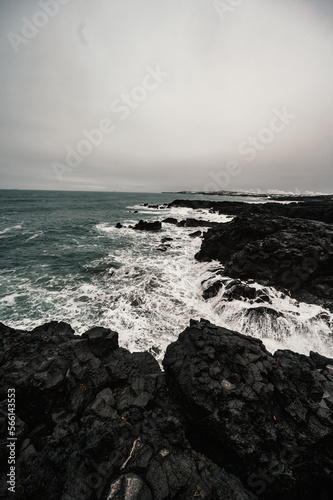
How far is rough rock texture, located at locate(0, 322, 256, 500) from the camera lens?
412cm

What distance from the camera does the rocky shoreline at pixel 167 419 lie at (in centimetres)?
429

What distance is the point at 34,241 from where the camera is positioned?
30.3m

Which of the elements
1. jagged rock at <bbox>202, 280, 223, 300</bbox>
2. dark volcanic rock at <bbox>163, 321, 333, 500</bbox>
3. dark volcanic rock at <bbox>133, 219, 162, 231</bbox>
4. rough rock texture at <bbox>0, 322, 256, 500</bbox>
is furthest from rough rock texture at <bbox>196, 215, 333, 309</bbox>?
dark volcanic rock at <bbox>133, 219, 162, 231</bbox>

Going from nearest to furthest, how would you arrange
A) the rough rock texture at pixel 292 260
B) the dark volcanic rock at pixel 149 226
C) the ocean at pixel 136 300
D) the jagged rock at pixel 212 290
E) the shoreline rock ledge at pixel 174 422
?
the shoreline rock ledge at pixel 174 422 → the ocean at pixel 136 300 → the rough rock texture at pixel 292 260 → the jagged rock at pixel 212 290 → the dark volcanic rock at pixel 149 226

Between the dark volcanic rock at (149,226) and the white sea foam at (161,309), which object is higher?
the dark volcanic rock at (149,226)

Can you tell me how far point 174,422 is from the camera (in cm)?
534

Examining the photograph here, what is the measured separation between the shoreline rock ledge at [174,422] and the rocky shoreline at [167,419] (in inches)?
1.1

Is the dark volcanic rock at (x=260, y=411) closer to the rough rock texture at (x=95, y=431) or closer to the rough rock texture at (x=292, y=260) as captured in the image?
the rough rock texture at (x=95, y=431)

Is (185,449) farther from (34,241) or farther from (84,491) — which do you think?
(34,241)

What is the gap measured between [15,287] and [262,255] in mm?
22076

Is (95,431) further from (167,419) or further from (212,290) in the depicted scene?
(212,290)

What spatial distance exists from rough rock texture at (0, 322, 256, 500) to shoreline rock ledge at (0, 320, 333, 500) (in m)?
0.02

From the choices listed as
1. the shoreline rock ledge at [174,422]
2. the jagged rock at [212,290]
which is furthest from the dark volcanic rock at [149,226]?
the shoreline rock ledge at [174,422]

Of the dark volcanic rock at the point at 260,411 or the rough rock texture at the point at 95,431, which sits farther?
the dark volcanic rock at the point at 260,411
